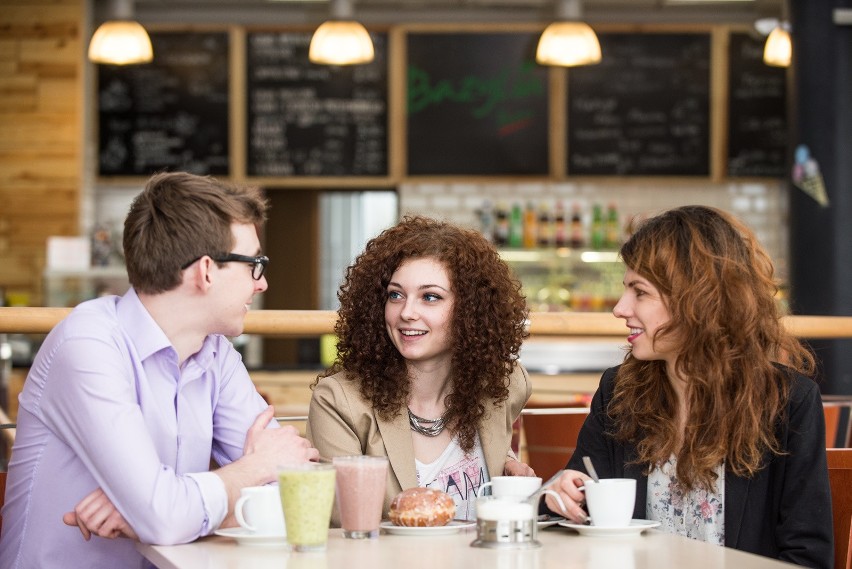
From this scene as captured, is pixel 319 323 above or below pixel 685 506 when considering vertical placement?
above

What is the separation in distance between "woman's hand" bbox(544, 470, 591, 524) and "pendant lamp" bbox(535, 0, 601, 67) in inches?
162

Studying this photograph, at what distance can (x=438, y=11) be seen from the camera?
25.3 feet

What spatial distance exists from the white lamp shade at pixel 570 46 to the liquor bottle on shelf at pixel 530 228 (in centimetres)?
177

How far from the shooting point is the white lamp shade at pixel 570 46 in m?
5.81

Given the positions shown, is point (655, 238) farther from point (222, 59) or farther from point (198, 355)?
point (222, 59)

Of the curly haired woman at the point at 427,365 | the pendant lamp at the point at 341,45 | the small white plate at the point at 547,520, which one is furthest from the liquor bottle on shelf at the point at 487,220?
the small white plate at the point at 547,520

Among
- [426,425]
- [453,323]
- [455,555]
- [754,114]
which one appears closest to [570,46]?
[754,114]

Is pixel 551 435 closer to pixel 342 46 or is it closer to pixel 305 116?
pixel 342 46

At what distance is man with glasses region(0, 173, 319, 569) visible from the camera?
5.98ft

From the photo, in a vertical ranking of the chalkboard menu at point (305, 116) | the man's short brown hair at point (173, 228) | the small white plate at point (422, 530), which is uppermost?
the chalkboard menu at point (305, 116)

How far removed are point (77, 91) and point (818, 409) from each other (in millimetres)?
6183

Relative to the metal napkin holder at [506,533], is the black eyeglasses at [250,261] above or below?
above

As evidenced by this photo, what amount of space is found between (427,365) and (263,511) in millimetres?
814

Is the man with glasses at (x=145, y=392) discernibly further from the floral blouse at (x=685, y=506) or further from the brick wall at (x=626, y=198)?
Answer: the brick wall at (x=626, y=198)
